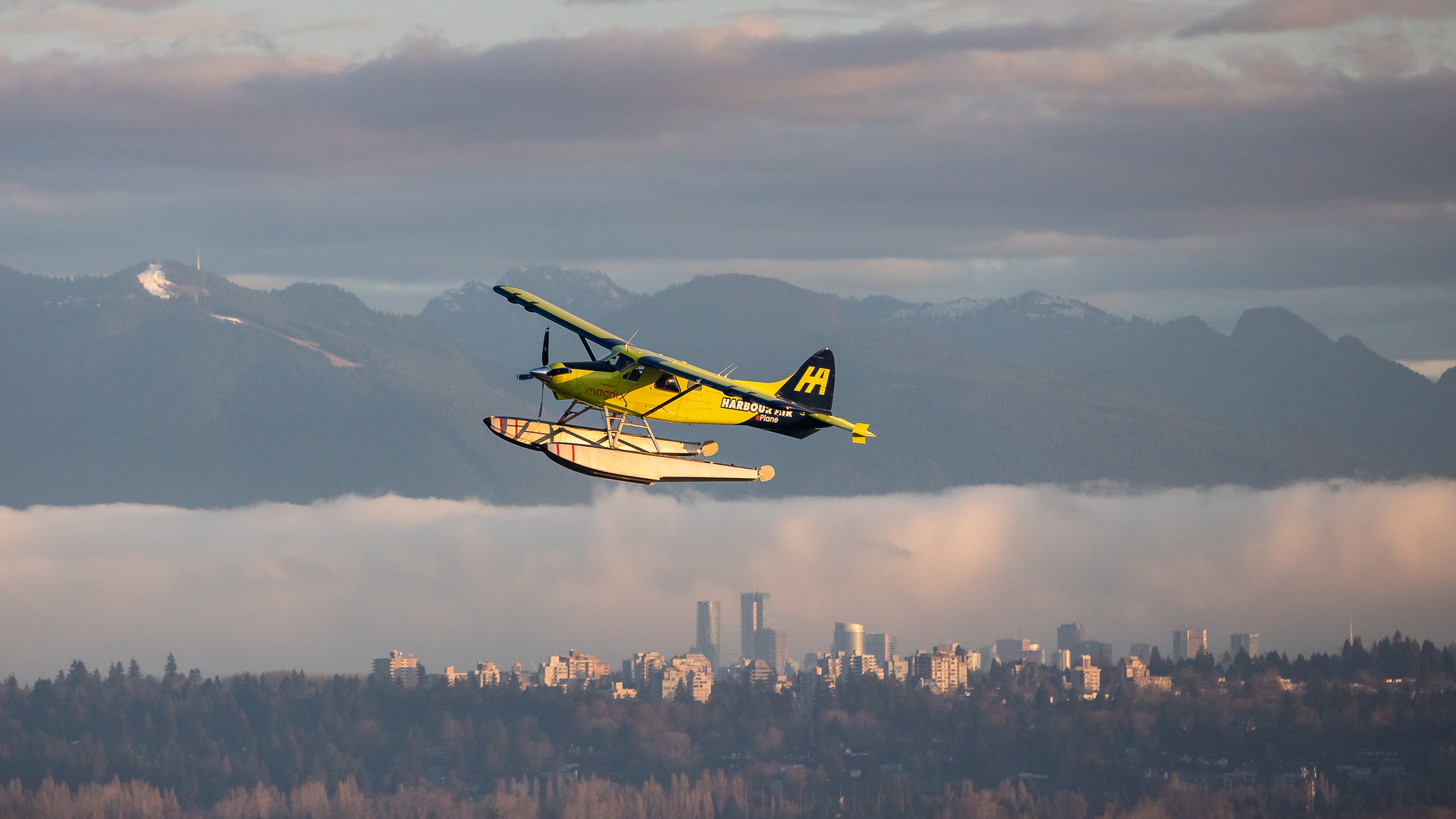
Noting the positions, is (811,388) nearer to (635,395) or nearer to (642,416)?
(642,416)

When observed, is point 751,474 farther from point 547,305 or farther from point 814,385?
point 547,305

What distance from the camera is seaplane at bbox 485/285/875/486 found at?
149m

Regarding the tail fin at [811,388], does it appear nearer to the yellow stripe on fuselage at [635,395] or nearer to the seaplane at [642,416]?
the seaplane at [642,416]

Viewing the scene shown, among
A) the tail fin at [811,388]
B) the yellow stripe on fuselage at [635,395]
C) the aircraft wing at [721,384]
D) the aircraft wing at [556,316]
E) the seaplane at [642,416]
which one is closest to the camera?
the aircraft wing at [721,384]

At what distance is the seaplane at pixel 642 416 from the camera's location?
149 metres

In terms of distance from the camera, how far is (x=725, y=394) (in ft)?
503

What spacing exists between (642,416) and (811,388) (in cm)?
1326

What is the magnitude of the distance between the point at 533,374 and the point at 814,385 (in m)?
21.0

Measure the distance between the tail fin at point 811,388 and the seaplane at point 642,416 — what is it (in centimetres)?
137

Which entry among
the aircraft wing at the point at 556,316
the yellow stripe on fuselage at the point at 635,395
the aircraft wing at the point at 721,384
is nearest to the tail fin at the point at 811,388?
the aircraft wing at the point at 721,384

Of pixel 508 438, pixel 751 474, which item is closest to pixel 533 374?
pixel 508 438

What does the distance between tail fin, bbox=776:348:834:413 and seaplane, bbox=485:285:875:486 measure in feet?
4.50

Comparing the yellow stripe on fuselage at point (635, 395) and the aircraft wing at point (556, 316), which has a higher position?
the aircraft wing at point (556, 316)

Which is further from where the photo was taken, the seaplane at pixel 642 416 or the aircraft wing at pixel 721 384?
the seaplane at pixel 642 416
